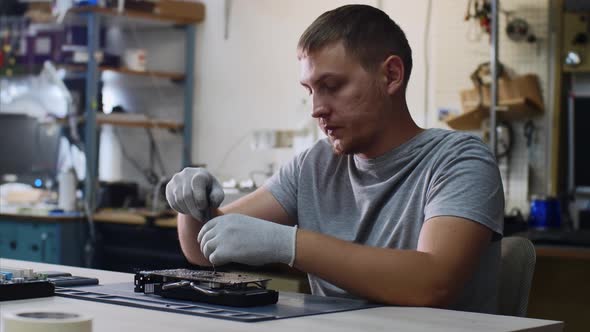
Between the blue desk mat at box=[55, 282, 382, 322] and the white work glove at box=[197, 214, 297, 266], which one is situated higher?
the white work glove at box=[197, 214, 297, 266]

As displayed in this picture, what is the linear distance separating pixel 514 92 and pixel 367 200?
7.70ft

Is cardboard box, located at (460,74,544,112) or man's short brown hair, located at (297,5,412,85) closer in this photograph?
man's short brown hair, located at (297,5,412,85)

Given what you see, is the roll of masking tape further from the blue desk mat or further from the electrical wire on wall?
the electrical wire on wall

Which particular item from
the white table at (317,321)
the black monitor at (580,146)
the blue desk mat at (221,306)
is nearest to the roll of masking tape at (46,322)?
the white table at (317,321)

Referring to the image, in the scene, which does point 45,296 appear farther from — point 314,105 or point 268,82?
point 268,82

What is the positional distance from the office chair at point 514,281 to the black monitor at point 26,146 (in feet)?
12.2

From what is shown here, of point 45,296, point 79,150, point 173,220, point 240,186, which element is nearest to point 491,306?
point 45,296

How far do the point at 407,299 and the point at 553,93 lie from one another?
270 cm

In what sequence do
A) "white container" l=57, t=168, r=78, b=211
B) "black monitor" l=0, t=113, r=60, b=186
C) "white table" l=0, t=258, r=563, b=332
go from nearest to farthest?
"white table" l=0, t=258, r=563, b=332 → "white container" l=57, t=168, r=78, b=211 → "black monitor" l=0, t=113, r=60, b=186

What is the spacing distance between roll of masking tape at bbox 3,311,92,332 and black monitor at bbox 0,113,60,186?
4168 mm

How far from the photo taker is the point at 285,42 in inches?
183

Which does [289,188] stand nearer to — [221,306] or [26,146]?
[221,306]

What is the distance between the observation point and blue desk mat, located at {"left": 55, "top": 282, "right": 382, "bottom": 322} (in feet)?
4.12

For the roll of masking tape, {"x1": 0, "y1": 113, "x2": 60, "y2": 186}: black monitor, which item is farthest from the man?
{"x1": 0, "y1": 113, "x2": 60, "y2": 186}: black monitor
